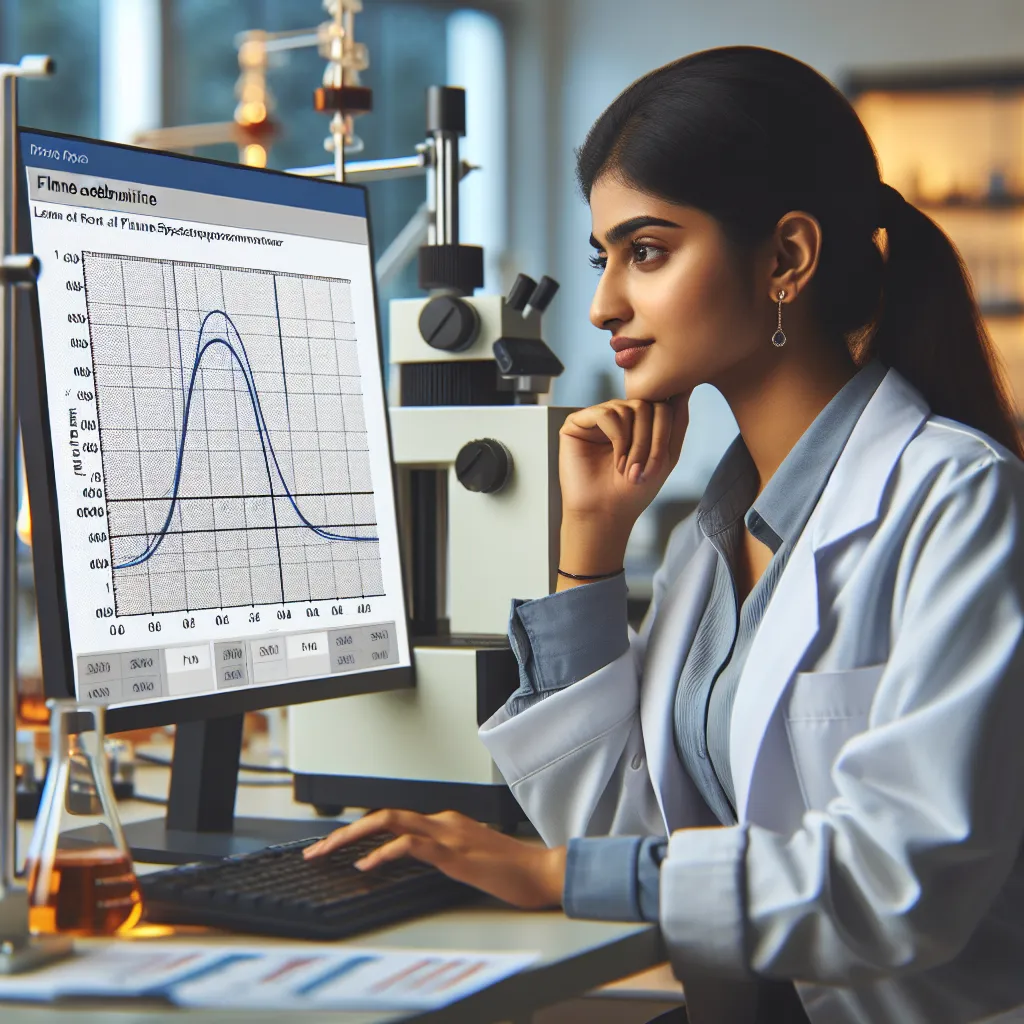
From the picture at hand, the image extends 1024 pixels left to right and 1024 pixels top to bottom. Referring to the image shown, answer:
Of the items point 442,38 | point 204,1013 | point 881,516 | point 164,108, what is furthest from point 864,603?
point 442,38

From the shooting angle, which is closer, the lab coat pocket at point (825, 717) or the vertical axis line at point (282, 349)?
the lab coat pocket at point (825, 717)

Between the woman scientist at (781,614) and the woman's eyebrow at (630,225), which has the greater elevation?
the woman's eyebrow at (630,225)

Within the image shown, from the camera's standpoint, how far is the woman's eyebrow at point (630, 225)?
3.80 feet

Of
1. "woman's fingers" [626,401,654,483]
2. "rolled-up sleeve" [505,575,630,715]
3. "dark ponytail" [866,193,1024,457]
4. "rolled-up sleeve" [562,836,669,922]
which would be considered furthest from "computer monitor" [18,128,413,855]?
"dark ponytail" [866,193,1024,457]

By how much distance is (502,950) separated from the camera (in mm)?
826

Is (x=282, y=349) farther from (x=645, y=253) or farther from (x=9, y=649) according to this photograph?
(x=9, y=649)

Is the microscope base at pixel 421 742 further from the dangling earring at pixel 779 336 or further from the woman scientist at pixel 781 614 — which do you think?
the dangling earring at pixel 779 336

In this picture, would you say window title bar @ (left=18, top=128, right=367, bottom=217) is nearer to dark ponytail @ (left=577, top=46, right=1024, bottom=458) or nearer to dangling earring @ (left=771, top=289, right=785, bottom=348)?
dark ponytail @ (left=577, top=46, right=1024, bottom=458)

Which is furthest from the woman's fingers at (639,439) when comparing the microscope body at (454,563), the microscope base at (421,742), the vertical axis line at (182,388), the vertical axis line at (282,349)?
the vertical axis line at (182,388)

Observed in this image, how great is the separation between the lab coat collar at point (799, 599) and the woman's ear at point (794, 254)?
0.46 feet

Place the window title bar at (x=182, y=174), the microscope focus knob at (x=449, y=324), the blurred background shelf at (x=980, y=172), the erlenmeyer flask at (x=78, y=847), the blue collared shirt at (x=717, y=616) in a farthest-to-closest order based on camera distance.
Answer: the blurred background shelf at (x=980, y=172) < the microscope focus knob at (x=449, y=324) < the blue collared shirt at (x=717, y=616) < the window title bar at (x=182, y=174) < the erlenmeyer flask at (x=78, y=847)

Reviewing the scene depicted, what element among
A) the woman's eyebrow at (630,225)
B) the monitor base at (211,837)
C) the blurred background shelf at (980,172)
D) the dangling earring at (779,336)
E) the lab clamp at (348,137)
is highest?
the blurred background shelf at (980,172)

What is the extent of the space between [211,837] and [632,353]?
1.80 ft

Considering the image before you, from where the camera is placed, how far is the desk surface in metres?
0.69
